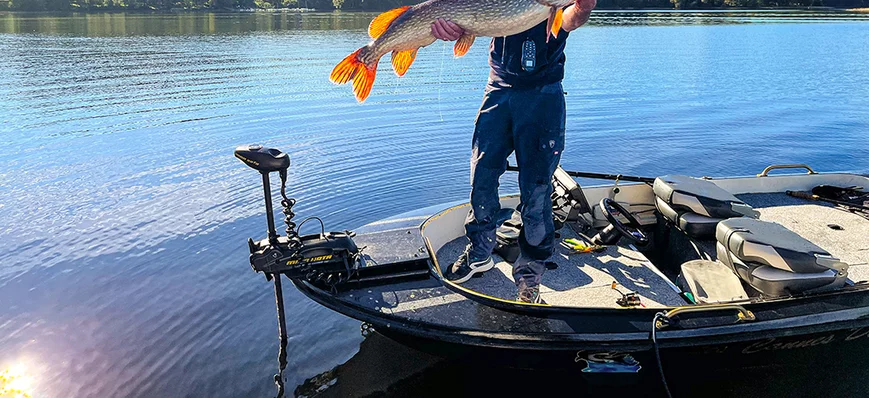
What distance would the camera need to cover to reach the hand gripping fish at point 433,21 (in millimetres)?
3527

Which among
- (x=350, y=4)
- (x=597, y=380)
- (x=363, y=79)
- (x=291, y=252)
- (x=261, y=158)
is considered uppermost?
(x=350, y=4)

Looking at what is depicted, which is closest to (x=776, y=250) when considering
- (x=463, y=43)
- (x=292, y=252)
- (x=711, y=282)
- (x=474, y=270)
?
(x=711, y=282)

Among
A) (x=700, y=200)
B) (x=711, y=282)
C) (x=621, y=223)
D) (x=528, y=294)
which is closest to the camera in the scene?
(x=528, y=294)

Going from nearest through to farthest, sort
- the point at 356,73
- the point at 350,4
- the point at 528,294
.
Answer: the point at 356,73
the point at 528,294
the point at 350,4

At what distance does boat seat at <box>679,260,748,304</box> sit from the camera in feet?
14.4

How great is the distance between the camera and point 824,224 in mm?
5617

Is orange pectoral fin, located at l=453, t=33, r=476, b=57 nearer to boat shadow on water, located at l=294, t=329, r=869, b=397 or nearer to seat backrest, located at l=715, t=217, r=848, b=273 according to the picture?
boat shadow on water, located at l=294, t=329, r=869, b=397

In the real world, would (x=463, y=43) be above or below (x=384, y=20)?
below

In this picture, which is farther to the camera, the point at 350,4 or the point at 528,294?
the point at 350,4

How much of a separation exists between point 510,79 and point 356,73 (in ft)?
3.20

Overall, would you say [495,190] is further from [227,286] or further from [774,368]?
[227,286]

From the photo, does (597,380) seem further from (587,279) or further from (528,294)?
(587,279)

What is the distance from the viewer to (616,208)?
556cm

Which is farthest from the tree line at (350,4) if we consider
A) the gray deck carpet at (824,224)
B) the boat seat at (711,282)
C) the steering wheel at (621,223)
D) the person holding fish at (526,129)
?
the person holding fish at (526,129)
